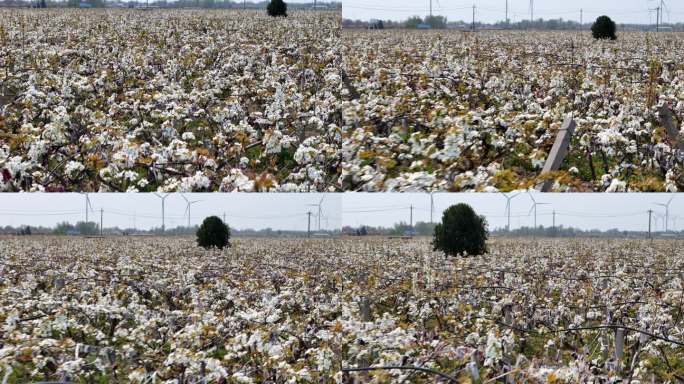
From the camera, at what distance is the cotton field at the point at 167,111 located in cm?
540

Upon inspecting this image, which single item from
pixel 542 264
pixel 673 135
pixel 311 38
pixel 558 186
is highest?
pixel 311 38

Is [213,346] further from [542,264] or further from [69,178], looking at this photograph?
[542,264]

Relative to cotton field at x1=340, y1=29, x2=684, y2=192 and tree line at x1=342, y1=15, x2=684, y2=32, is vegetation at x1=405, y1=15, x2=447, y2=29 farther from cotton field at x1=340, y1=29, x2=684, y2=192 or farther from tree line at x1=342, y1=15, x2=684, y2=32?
cotton field at x1=340, y1=29, x2=684, y2=192

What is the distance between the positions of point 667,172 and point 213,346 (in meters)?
4.86

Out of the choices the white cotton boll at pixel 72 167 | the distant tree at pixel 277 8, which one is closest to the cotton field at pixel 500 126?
the white cotton boll at pixel 72 167

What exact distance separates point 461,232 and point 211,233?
5844 millimetres

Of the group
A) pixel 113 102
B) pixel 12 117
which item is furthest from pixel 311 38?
pixel 12 117

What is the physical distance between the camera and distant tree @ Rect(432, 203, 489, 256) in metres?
10.4

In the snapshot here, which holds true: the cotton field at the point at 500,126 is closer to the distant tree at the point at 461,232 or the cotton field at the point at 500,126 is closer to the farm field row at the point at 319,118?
the farm field row at the point at 319,118

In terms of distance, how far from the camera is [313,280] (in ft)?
19.9

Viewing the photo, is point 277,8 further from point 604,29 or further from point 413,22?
point 604,29

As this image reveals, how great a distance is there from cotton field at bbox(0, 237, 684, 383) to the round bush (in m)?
4.42

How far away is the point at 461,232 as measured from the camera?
34.1 ft

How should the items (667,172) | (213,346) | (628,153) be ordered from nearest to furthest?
(213,346) → (667,172) → (628,153)
